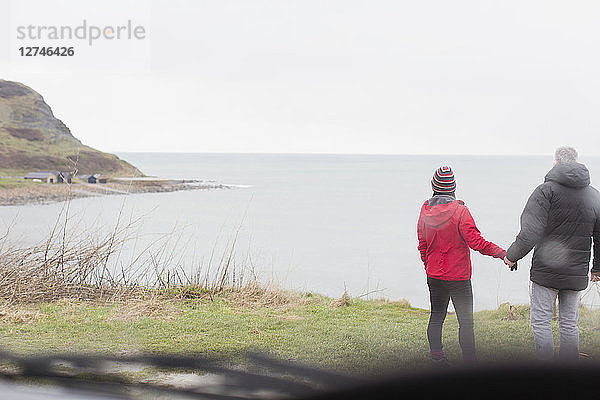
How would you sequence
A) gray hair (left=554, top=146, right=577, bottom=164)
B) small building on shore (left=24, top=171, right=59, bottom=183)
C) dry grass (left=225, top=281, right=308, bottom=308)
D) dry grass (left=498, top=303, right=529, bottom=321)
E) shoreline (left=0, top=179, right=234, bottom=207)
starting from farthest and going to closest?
dry grass (left=225, top=281, right=308, bottom=308)
shoreline (left=0, top=179, right=234, bottom=207)
small building on shore (left=24, top=171, right=59, bottom=183)
dry grass (left=498, top=303, right=529, bottom=321)
gray hair (left=554, top=146, right=577, bottom=164)

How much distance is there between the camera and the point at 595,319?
63.7 inches

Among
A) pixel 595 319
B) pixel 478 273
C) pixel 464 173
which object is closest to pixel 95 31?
pixel 464 173

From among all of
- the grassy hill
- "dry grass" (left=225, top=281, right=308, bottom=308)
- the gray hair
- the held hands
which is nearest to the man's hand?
the held hands

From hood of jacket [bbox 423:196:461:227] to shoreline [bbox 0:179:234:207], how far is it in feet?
3.74

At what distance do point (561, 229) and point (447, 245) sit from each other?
38 cm

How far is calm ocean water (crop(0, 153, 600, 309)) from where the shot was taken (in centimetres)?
141

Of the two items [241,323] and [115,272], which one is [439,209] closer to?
[241,323]

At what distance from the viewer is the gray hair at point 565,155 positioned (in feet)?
4.31

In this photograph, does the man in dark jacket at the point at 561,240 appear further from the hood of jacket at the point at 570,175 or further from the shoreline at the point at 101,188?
the shoreline at the point at 101,188

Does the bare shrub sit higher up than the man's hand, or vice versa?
the man's hand

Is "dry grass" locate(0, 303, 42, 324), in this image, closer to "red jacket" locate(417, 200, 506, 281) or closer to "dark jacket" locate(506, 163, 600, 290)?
"red jacket" locate(417, 200, 506, 281)

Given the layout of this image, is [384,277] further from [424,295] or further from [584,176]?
[584,176]

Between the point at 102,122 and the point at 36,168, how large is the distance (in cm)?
58

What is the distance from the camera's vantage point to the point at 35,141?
1.71 meters
